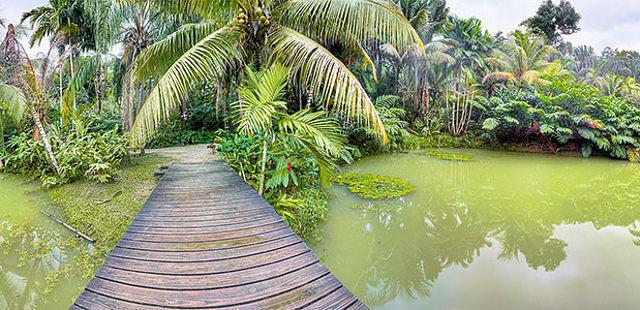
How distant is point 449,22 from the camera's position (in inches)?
513

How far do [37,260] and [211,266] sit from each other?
95.0 inches

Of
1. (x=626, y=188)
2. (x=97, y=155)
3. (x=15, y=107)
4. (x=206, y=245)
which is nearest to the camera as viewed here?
(x=206, y=245)

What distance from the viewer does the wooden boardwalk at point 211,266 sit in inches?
61.5

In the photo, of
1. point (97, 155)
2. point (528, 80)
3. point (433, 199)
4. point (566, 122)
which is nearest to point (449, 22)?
point (528, 80)

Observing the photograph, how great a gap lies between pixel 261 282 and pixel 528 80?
14.2 m

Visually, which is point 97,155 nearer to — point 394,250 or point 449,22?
point 394,250

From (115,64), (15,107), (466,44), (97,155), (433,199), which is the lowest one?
(433,199)

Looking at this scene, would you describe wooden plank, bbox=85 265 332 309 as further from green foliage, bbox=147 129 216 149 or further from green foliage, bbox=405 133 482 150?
green foliage, bbox=405 133 482 150

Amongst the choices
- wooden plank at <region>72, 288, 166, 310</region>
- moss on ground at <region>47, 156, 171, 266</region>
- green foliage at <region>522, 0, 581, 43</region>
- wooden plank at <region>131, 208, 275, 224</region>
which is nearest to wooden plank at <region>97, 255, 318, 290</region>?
wooden plank at <region>72, 288, 166, 310</region>

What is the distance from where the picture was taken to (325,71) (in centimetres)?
421

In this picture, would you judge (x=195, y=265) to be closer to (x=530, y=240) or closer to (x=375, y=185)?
(x=530, y=240)

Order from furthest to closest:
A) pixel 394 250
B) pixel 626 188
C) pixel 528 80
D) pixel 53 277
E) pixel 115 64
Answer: pixel 528 80 → pixel 115 64 → pixel 626 188 → pixel 394 250 → pixel 53 277

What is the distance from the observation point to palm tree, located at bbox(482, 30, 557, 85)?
12.8m

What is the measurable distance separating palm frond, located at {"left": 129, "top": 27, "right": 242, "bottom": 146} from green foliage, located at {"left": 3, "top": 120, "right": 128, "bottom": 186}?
4.29ft
